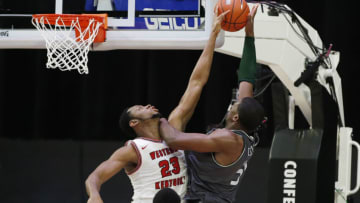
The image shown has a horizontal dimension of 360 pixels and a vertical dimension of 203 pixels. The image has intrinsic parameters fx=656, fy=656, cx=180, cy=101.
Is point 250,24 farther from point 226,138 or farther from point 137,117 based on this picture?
point 137,117

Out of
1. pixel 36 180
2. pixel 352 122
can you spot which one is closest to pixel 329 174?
pixel 352 122

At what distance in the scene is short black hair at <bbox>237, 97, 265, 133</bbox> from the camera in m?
3.83

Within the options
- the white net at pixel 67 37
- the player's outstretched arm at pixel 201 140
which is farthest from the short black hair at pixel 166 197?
the white net at pixel 67 37

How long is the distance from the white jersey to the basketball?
32.6 inches

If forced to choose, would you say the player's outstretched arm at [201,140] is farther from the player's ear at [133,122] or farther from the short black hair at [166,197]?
the short black hair at [166,197]

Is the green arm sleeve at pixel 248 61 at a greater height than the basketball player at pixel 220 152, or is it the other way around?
the green arm sleeve at pixel 248 61

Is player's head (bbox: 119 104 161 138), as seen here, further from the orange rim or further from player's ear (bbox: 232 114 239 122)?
the orange rim

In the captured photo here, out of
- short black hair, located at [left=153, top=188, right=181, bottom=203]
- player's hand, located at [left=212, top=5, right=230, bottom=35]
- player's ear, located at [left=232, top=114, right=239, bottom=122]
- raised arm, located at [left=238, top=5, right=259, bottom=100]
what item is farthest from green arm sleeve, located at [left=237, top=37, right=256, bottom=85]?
short black hair, located at [left=153, top=188, right=181, bottom=203]

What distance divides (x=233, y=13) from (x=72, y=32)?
1.22 meters

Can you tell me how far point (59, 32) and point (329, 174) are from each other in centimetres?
209

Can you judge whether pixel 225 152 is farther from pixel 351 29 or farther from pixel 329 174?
pixel 351 29

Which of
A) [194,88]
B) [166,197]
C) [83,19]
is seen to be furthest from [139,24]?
[166,197]

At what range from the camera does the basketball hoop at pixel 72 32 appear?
14.4ft

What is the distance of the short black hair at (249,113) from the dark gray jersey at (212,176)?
3.3 inches
